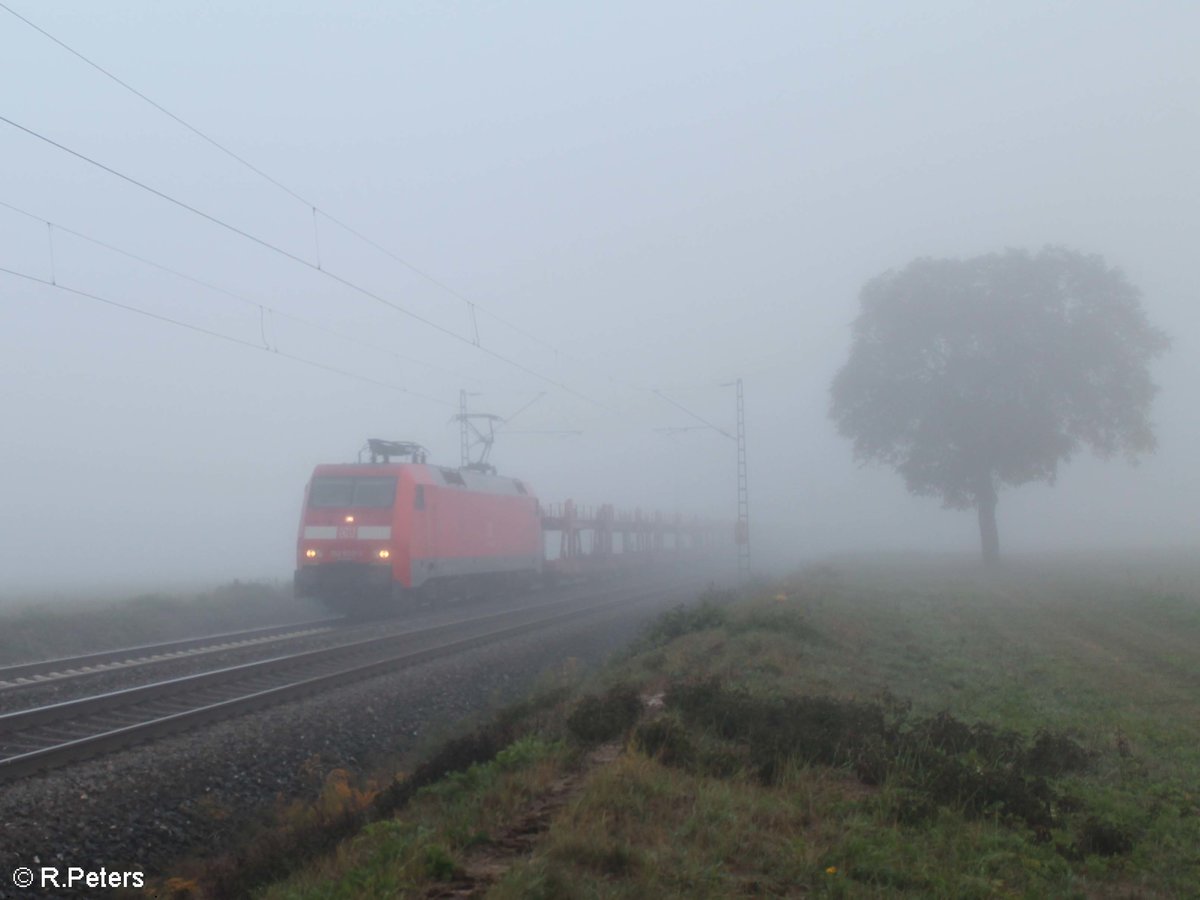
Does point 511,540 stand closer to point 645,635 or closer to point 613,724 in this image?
point 645,635

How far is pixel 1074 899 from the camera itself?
4883mm

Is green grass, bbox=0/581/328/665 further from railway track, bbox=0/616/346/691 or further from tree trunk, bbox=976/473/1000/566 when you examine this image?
tree trunk, bbox=976/473/1000/566

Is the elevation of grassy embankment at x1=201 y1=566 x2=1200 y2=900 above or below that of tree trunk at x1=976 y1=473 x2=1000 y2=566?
below

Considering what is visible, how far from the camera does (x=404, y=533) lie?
22016mm

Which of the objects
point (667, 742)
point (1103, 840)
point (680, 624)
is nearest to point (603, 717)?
point (667, 742)

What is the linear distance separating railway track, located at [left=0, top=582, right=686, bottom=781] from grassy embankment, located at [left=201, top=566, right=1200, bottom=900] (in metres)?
2.30

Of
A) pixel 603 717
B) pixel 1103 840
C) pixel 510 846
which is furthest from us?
pixel 603 717

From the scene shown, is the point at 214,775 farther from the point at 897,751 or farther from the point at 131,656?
the point at 131,656

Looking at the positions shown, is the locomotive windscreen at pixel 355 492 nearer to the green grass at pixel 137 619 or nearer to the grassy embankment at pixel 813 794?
the green grass at pixel 137 619

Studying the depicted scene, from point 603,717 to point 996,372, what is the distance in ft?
95.9

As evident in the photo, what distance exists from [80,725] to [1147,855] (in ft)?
29.5

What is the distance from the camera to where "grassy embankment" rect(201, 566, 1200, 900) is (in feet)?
16.3

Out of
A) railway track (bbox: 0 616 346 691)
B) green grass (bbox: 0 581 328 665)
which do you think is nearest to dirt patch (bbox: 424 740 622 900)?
railway track (bbox: 0 616 346 691)

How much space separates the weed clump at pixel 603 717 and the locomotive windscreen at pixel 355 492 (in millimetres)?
14077
